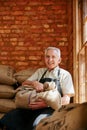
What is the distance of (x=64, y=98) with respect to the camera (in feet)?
7.63

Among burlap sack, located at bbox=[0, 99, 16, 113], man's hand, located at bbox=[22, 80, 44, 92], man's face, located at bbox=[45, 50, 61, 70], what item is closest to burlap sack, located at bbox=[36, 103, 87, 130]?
man's hand, located at bbox=[22, 80, 44, 92]

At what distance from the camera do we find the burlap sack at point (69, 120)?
0.62 meters

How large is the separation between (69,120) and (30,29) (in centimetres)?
341

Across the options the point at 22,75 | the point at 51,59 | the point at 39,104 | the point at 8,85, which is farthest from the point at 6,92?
the point at 39,104

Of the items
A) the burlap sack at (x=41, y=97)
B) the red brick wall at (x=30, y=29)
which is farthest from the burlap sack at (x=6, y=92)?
the burlap sack at (x=41, y=97)

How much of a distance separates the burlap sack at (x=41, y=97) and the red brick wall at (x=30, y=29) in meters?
1.72

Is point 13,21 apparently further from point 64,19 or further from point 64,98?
point 64,98

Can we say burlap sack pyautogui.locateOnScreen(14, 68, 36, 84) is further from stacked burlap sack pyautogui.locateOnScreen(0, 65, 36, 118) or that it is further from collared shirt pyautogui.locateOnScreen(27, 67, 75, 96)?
collared shirt pyautogui.locateOnScreen(27, 67, 75, 96)

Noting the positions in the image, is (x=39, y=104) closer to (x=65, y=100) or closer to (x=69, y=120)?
(x=65, y=100)

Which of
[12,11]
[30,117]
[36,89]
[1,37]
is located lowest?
[30,117]

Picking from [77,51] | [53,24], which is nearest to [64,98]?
[77,51]

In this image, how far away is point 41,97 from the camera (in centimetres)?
208

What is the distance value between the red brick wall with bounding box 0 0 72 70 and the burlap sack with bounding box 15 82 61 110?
1.72 m

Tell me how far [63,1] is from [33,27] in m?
0.55
